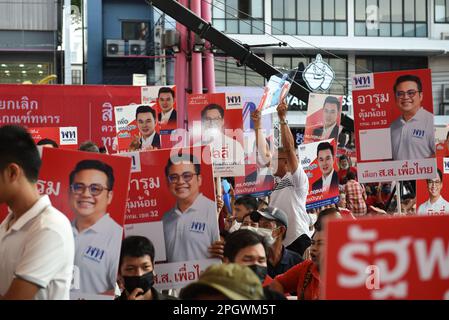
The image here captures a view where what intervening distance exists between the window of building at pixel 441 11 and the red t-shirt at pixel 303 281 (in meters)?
36.8

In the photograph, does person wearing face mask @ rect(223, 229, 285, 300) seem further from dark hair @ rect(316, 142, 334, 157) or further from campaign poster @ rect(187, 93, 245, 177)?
dark hair @ rect(316, 142, 334, 157)

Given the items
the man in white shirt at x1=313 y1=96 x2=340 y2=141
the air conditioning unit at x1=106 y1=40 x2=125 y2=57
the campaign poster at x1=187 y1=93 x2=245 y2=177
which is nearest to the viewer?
the campaign poster at x1=187 y1=93 x2=245 y2=177

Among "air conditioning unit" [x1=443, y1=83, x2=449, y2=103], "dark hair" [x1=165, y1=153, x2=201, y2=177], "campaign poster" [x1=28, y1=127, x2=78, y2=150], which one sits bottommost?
"dark hair" [x1=165, y1=153, x2=201, y2=177]

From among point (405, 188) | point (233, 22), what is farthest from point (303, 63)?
point (405, 188)

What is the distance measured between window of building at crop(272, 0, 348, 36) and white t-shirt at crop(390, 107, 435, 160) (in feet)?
101

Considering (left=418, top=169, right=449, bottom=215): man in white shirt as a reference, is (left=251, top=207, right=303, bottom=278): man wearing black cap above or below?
below

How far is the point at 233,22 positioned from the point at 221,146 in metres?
29.2

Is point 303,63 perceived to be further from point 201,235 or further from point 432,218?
point 432,218

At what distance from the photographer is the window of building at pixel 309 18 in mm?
39906

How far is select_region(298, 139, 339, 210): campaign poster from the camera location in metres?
10.8

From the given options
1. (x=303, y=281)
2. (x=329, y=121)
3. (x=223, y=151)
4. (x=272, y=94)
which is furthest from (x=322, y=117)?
(x=303, y=281)

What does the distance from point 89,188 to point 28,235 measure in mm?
1357

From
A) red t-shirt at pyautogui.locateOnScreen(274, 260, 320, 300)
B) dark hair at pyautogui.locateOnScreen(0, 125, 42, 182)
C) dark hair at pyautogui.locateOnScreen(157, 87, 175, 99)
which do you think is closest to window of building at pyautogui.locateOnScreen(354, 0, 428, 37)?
dark hair at pyautogui.locateOnScreen(157, 87, 175, 99)

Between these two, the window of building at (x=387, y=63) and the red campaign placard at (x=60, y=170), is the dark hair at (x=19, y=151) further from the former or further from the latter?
the window of building at (x=387, y=63)
